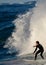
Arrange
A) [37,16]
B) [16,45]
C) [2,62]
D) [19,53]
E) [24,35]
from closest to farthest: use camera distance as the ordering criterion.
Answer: [2,62]
[19,53]
[16,45]
[24,35]
[37,16]

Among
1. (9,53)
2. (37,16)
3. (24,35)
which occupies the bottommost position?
(9,53)

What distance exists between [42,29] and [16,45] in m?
4.03

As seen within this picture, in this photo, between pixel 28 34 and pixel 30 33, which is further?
pixel 28 34

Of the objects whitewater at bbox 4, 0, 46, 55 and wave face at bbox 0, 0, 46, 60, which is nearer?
wave face at bbox 0, 0, 46, 60

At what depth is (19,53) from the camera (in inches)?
1350

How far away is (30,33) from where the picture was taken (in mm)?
39438

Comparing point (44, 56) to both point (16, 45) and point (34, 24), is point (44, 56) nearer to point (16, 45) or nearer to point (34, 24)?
point (16, 45)

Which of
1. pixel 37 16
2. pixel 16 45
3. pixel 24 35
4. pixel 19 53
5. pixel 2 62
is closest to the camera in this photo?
pixel 2 62

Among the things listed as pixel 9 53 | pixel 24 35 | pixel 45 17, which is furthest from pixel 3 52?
pixel 45 17

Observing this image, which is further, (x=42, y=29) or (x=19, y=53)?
(x=42, y=29)

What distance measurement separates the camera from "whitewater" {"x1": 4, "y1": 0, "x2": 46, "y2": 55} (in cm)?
3666

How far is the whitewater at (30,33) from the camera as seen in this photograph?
36656mm

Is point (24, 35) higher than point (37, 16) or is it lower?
lower

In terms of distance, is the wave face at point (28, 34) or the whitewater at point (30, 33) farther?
the whitewater at point (30, 33)
